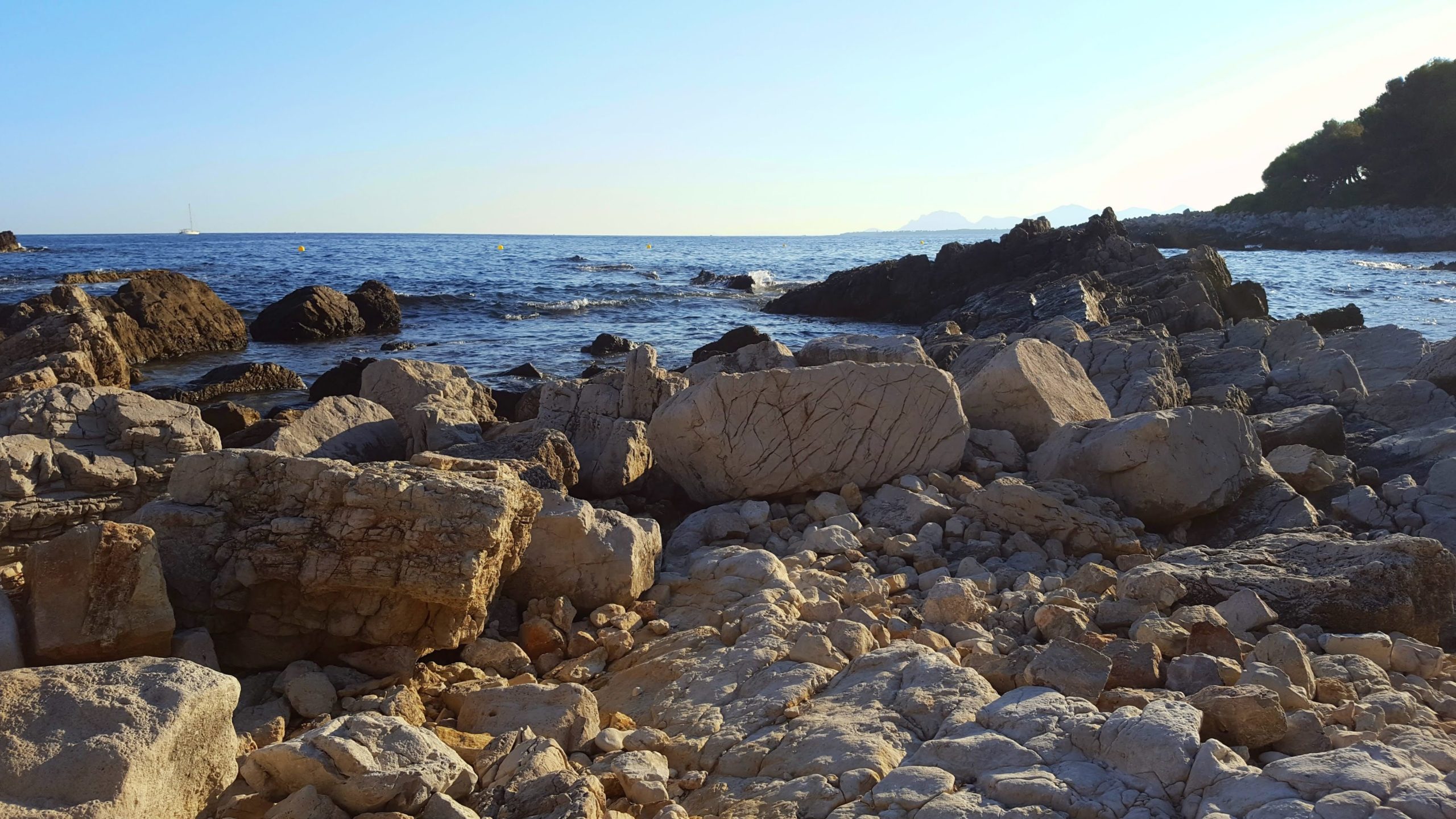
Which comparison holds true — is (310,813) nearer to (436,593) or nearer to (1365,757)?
(436,593)

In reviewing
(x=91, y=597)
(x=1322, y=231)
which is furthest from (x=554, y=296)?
(x=1322, y=231)

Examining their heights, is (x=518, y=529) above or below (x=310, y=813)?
above

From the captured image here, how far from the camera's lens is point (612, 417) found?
7.39 metres

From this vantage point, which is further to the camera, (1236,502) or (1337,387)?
(1337,387)

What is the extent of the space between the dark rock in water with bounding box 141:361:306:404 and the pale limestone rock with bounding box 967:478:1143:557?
11.8 metres

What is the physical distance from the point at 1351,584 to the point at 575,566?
391cm

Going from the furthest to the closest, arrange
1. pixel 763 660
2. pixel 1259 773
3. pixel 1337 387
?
pixel 1337 387 → pixel 763 660 → pixel 1259 773

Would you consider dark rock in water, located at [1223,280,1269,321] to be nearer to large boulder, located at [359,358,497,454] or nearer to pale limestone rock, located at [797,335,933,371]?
pale limestone rock, located at [797,335,933,371]

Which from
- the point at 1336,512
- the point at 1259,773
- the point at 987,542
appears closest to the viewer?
the point at 1259,773

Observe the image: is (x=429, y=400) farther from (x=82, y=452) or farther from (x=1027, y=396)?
(x=1027, y=396)

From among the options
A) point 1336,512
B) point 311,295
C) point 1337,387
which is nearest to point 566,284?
point 311,295

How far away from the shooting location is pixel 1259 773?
2.77 m

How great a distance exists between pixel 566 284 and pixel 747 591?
119ft

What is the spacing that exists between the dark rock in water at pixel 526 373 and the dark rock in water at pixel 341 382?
2.96 metres
